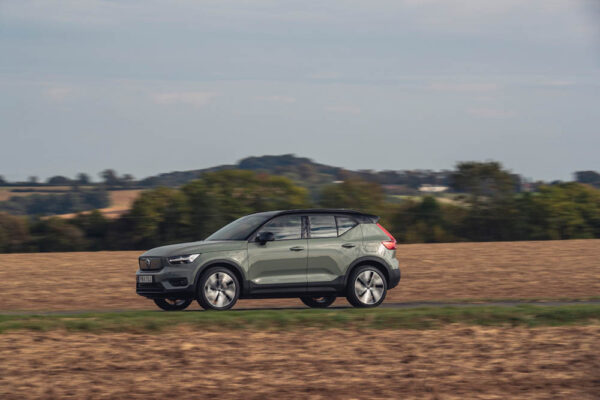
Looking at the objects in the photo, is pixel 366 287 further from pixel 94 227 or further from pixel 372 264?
pixel 94 227

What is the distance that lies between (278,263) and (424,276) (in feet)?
25.0

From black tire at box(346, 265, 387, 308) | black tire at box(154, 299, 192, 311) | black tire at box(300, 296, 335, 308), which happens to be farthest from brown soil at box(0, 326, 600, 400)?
black tire at box(300, 296, 335, 308)

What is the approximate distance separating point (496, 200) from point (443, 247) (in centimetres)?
548

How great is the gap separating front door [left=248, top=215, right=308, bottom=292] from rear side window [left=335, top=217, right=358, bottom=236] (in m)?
0.69

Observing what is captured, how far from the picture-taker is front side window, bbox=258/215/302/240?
14.9 meters

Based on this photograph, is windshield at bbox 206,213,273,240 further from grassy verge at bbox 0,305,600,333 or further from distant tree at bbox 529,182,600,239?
distant tree at bbox 529,182,600,239

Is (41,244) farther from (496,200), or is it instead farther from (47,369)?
(47,369)

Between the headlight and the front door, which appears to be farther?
the front door

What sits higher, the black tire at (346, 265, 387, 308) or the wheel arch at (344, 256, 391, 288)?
the wheel arch at (344, 256, 391, 288)

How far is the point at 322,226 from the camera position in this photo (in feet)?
50.1

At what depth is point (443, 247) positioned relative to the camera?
2750 cm

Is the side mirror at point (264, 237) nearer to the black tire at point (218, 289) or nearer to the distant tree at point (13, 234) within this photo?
the black tire at point (218, 289)

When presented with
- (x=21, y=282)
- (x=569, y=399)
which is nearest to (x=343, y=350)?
(x=569, y=399)

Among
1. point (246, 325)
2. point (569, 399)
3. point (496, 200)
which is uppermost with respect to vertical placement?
point (496, 200)
